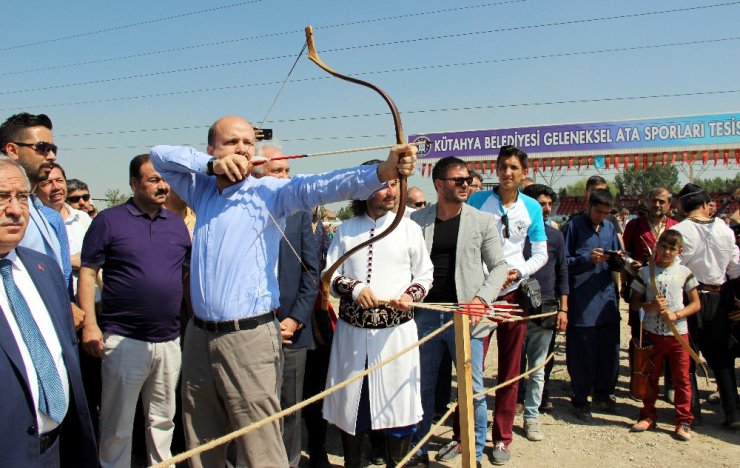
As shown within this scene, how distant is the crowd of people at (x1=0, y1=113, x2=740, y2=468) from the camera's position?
2.05 m

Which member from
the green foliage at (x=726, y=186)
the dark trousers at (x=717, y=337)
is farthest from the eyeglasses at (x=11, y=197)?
the green foliage at (x=726, y=186)

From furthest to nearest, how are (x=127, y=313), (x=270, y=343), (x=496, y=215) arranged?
(x=496, y=215) → (x=127, y=313) → (x=270, y=343)

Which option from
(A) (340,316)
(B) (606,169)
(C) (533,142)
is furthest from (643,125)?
(A) (340,316)

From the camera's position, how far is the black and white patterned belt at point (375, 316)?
3.34 meters

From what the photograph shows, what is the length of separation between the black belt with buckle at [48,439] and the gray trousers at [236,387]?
58 cm

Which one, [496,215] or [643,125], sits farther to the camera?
[643,125]

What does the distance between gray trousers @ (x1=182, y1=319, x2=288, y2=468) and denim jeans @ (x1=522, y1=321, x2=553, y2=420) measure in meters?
2.56

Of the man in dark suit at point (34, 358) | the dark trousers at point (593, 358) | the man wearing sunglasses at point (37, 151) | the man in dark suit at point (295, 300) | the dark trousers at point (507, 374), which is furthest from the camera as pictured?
the dark trousers at point (593, 358)

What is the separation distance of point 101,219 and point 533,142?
58.5 ft

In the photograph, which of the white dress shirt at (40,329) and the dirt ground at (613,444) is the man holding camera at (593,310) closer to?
the dirt ground at (613,444)

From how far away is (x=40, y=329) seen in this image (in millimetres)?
1937

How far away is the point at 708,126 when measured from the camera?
17.7m

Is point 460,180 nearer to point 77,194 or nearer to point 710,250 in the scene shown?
point 710,250

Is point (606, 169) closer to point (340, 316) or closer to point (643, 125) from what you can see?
point (643, 125)
